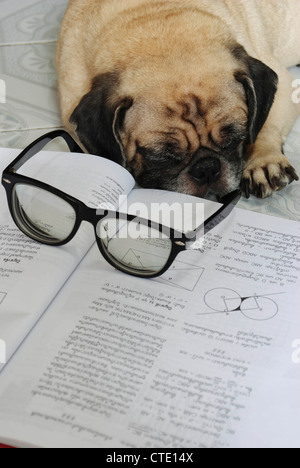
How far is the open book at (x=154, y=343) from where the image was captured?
0.77m

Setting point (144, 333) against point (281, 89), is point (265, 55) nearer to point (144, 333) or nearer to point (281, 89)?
point (281, 89)

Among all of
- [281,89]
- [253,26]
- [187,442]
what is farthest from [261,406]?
[253,26]

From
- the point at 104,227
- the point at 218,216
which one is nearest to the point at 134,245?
the point at 104,227

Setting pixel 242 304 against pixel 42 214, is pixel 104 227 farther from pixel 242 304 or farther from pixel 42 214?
pixel 242 304

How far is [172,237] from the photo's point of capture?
965 millimetres

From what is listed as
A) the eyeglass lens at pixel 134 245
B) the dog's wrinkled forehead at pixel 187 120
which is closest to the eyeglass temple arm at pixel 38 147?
the dog's wrinkled forehead at pixel 187 120

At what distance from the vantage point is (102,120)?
1196 millimetres

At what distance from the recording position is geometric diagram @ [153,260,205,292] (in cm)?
98

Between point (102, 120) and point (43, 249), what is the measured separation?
0.30 m

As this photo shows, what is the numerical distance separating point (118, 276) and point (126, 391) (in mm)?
232

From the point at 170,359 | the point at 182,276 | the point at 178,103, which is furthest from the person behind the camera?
the point at 178,103

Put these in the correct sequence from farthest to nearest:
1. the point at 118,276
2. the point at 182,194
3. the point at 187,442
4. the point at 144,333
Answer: the point at 182,194 < the point at 118,276 < the point at 144,333 < the point at 187,442

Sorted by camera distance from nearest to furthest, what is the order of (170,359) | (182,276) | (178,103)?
(170,359), (182,276), (178,103)

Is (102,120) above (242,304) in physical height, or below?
above
